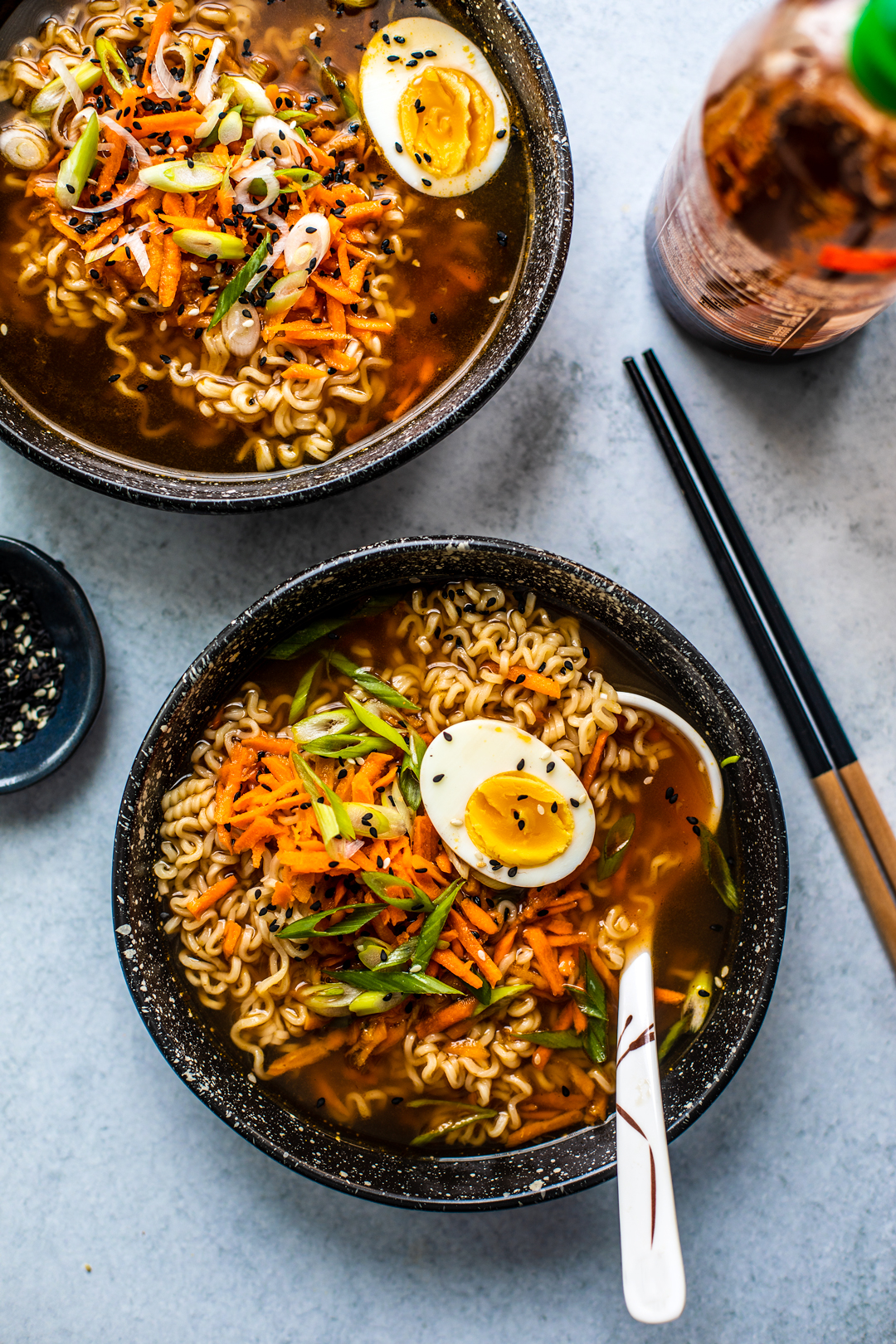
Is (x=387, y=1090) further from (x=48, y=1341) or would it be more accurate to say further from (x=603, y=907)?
(x=48, y=1341)

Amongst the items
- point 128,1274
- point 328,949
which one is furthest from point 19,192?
point 128,1274

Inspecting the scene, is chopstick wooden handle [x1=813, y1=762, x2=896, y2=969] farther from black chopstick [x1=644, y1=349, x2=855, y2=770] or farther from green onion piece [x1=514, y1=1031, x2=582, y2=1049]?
green onion piece [x1=514, y1=1031, x2=582, y2=1049]

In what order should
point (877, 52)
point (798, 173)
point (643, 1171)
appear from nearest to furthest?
point (877, 52), point (798, 173), point (643, 1171)

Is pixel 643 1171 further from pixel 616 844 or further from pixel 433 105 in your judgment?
pixel 433 105

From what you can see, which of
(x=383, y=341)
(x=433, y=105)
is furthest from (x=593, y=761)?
(x=433, y=105)

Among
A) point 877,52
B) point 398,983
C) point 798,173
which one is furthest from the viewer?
point 398,983

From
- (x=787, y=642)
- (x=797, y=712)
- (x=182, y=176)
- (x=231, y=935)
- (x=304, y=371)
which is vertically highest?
(x=182, y=176)

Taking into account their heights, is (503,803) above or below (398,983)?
above
